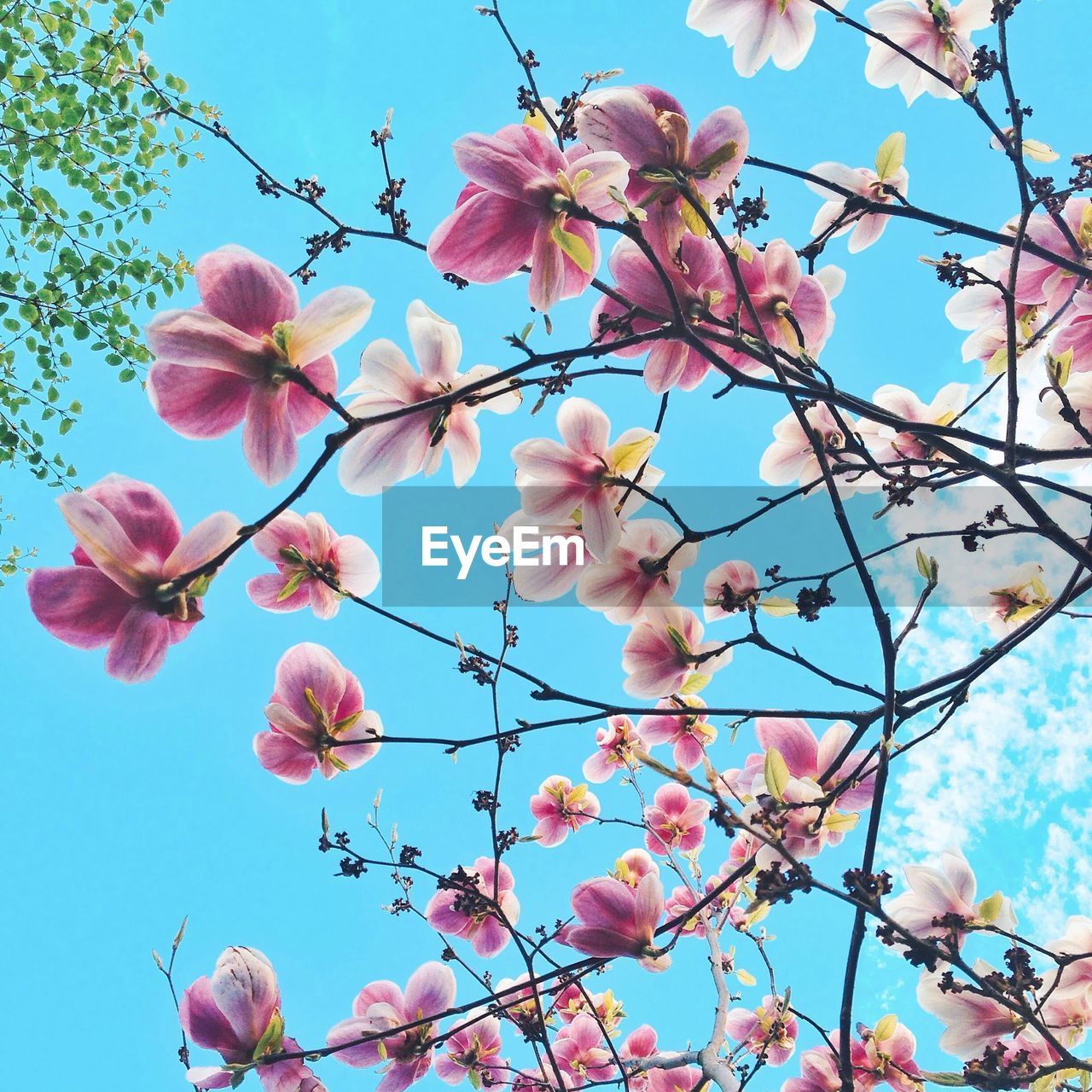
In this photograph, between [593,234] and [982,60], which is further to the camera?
[982,60]

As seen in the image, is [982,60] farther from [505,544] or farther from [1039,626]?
[505,544]

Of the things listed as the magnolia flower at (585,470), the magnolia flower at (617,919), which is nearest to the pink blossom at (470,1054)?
the magnolia flower at (617,919)

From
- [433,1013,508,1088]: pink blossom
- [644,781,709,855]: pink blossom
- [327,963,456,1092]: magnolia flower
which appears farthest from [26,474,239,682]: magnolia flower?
[644,781,709,855]: pink blossom

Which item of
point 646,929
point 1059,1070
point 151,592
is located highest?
point 151,592

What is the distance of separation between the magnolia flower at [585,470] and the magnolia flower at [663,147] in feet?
0.68

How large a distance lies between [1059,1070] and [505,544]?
30.3 inches

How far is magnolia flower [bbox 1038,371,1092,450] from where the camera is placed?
89 centimetres

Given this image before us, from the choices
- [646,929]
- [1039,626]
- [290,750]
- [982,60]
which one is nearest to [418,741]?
[290,750]

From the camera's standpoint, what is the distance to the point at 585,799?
5.22ft

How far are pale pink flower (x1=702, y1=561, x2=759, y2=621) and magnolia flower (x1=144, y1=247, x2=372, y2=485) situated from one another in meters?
0.55

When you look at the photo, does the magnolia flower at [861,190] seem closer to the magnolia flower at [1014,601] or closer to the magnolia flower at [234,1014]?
the magnolia flower at [1014,601]

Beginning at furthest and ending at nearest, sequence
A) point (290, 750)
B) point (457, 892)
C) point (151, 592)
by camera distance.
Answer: point (457, 892)
point (290, 750)
point (151, 592)

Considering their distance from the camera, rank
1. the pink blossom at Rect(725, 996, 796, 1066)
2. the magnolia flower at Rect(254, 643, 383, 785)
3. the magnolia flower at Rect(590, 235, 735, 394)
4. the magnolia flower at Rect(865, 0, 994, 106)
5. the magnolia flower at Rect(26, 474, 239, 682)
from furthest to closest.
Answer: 1. the pink blossom at Rect(725, 996, 796, 1066)
2. the magnolia flower at Rect(865, 0, 994, 106)
3. the magnolia flower at Rect(254, 643, 383, 785)
4. the magnolia flower at Rect(590, 235, 735, 394)
5. the magnolia flower at Rect(26, 474, 239, 682)

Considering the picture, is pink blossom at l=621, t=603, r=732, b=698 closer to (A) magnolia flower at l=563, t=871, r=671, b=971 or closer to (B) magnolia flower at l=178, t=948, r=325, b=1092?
(A) magnolia flower at l=563, t=871, r=671, b=971
